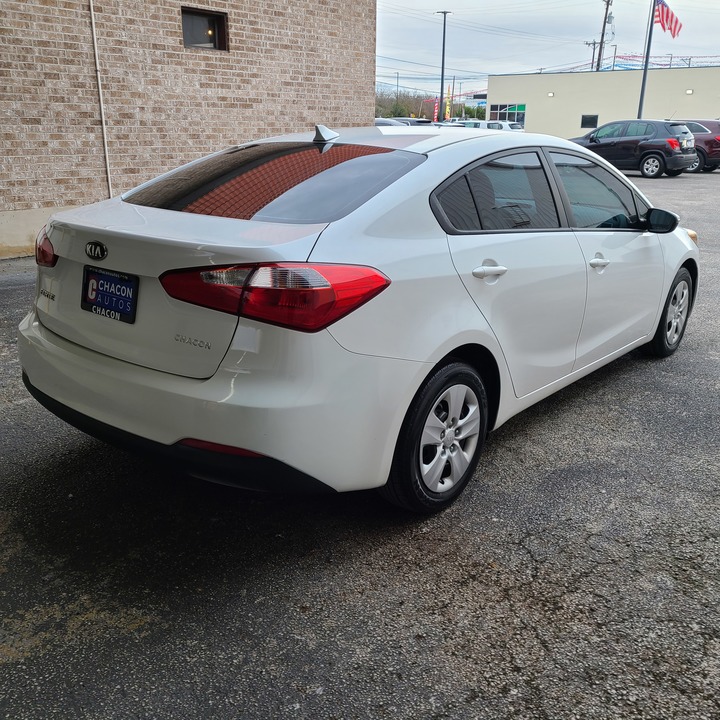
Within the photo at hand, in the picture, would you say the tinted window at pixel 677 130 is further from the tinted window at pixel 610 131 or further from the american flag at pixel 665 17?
the american flag at pixel 665 17

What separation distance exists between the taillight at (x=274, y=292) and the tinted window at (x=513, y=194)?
1.09 metres

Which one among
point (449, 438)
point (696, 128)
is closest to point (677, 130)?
point (696, 128)

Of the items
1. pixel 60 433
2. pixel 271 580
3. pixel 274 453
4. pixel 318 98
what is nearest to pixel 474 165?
pixel 274 453

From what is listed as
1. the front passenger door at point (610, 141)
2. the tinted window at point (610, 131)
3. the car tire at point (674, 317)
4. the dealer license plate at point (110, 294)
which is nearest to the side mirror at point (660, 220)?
the car tire at point (674, 317)

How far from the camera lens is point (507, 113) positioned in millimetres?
54219

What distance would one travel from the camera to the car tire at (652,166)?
21.6 meters

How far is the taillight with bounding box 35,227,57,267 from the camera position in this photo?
2955mm

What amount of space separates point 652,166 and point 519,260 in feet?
68.3

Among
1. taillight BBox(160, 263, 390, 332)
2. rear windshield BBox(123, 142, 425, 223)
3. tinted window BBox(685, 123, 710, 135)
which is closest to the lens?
taillight BBox(160, 263, 390, 332)

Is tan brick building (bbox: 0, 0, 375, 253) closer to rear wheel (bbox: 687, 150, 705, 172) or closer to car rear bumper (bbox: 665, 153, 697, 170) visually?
car rear bumper (bbox: 665, 153, 697, 170)

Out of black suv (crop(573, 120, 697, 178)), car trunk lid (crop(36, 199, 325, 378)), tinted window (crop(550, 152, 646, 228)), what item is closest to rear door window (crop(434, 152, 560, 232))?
tinted window (crop(550, 152, 646, 228))

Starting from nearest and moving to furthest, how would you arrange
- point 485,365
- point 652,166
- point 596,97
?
1. point 485,365
2. point 652,166
3. point 596,97

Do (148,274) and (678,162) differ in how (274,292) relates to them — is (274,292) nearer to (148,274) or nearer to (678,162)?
(148,274)

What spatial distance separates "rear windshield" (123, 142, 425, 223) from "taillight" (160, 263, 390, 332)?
0.37 m
